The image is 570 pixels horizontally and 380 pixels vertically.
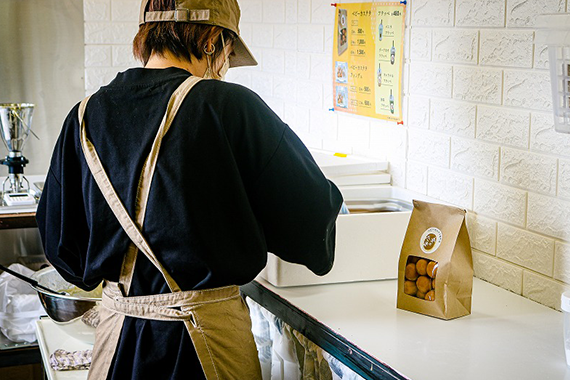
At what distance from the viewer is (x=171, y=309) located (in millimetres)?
1576

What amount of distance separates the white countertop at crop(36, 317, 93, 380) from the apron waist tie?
0.40 m

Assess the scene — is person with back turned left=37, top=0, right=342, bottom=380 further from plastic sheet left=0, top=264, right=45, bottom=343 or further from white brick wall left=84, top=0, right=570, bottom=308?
plastic sheet left=0, top=264, right=45, bottom=343

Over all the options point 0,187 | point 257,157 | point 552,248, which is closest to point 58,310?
point 257,157

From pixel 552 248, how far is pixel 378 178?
73cm

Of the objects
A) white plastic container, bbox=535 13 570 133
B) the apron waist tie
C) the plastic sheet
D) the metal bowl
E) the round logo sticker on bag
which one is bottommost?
the plastic sheet

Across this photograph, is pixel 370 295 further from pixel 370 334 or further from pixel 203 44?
pixel 203 44

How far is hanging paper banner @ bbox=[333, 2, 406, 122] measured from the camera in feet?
7.82

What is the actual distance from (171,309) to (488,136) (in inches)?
38.9

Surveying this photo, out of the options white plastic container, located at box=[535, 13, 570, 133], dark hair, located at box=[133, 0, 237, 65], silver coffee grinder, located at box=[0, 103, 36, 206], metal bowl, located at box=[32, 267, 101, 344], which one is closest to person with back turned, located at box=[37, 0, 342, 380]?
dark hair, located at box=[133, 0, 237, 65]

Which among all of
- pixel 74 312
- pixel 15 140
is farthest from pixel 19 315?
pixel 74 312

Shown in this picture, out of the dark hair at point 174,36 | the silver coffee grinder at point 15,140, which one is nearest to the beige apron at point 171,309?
the dark hair at point 174,36

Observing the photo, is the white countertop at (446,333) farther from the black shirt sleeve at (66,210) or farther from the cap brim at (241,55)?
the cap brim at (241,55)

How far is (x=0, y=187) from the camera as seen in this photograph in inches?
146

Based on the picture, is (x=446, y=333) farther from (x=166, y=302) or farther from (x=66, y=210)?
(x=66, y=210)
